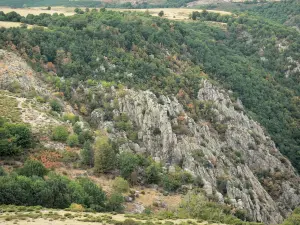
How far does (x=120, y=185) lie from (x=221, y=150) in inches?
1793

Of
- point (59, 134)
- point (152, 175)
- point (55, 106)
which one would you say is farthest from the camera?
point (55, 106)

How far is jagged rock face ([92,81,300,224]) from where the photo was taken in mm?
90438

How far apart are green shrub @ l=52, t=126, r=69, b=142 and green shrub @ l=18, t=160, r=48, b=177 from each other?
11.0 metres

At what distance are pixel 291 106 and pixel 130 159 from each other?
88182 millimetres

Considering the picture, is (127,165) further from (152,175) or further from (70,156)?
(70,156)

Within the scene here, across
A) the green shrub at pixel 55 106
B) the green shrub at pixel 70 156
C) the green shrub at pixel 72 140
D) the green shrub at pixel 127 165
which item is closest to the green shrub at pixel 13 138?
the green shrub at pixel 70 156

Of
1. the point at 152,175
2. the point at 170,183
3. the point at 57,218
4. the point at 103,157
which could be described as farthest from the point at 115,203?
the point at 170,183

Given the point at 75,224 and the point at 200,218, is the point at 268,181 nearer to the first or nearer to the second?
the point at 200,218

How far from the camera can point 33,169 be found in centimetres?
6209

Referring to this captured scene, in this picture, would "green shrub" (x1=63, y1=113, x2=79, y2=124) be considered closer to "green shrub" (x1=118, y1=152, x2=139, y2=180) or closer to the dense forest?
the dense forest

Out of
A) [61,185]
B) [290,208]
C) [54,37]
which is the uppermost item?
[54,37]

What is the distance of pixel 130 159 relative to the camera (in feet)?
242

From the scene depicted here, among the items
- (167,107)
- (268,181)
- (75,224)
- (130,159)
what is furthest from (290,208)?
(75,224)

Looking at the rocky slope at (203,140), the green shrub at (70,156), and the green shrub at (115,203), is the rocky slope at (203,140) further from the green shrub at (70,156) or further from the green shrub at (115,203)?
the green shrub at (115,203)
